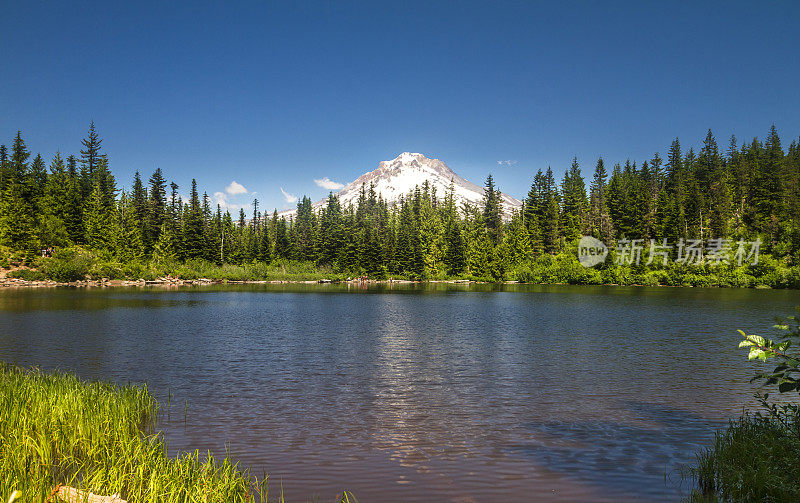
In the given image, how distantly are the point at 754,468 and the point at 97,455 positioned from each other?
13.3 meters

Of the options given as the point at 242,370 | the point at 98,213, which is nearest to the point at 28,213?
the point at 98,213

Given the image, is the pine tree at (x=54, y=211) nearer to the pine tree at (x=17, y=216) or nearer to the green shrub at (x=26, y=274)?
the pine tree at (x=17, y=216)

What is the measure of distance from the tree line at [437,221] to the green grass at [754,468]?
98.1m

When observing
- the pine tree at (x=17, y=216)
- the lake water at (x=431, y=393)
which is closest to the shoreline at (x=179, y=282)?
the pine tree at (x=17, y=216)

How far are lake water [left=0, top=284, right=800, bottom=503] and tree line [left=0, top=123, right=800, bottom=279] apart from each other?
67.5m

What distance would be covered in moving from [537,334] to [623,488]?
904 inches

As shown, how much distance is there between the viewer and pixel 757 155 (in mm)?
126375

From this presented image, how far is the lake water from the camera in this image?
34.7ft

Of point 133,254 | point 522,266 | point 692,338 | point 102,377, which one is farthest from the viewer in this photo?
point 522,266

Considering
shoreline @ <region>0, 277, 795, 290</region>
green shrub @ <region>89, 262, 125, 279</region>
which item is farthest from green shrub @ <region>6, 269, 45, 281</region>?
green shrub @ <region>89, 262, 125, 279</region>

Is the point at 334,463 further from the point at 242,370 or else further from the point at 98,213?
the point at 98,213

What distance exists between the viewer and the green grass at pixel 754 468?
8.27 meters

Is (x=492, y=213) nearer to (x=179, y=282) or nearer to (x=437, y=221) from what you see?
(x=437, y=221)

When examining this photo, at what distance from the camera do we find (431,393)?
→ 57.8 ft
